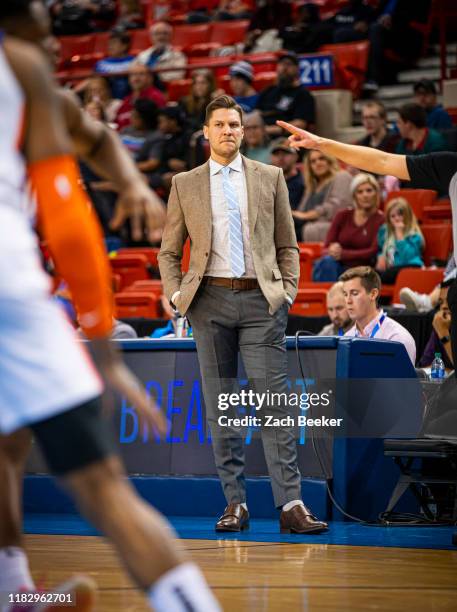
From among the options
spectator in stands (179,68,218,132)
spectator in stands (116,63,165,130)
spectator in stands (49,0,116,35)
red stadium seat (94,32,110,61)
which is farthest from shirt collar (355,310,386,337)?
spectator in stands (49,0,116,35)

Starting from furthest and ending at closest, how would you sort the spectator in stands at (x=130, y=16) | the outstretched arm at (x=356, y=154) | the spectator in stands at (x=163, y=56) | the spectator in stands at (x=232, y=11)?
the spectator in stands at (x=130, y=16), the spectator in stands at (x=232, y=11), the spectator in stands at (x=163, y=56), the outstretched arm at (x=356, y=154)

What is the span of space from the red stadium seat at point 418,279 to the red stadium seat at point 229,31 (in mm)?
8394

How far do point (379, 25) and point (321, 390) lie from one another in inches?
361

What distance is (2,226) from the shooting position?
92.8 inches

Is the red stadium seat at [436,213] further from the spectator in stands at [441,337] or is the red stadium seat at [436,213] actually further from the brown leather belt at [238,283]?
the brown leather belt at [238,283]

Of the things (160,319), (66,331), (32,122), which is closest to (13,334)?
(66,331)

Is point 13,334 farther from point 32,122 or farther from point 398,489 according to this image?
point 398,489

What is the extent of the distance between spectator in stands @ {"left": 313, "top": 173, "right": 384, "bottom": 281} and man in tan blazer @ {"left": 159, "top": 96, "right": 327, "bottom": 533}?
413 centimetres

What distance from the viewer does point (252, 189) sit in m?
6.13

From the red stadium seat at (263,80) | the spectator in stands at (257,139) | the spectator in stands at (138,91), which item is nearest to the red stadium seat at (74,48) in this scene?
the spectator in stands at (138,91)

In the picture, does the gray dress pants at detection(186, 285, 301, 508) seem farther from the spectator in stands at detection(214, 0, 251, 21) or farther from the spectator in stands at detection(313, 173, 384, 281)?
the spectator in stands at detection(214, 0, 251, 21)

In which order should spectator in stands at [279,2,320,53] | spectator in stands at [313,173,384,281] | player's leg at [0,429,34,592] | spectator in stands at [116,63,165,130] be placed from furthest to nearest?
spectator in stands at [279,2,320,53] → spectator in stands at [116,63,165,130] → spectator in stands at [313,173,384,281] → player's leg at [0,429,34,592]

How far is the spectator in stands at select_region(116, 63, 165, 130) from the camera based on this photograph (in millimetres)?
15188

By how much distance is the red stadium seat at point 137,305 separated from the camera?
1049cm
